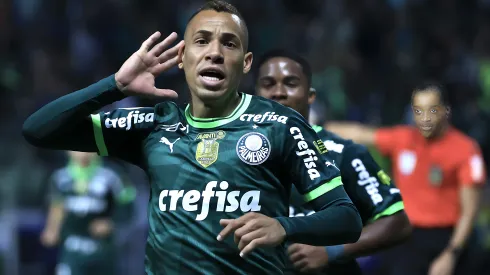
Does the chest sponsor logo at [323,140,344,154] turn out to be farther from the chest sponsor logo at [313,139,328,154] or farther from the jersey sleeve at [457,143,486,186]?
the jersey sleeve at [457,143,486,186]

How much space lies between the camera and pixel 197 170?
12.6ft

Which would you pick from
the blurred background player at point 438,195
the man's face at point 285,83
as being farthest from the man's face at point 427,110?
the blurred background player at point 438,195

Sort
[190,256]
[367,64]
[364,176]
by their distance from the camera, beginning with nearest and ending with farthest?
[190,256] < [364,176] < [367,64]

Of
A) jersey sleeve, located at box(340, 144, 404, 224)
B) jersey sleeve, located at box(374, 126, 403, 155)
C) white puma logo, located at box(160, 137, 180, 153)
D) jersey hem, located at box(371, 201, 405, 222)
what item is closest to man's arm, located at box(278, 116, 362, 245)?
white puma logo, located at box(160, 137, 180, 153)

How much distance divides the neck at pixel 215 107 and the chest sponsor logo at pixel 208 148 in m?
0.12

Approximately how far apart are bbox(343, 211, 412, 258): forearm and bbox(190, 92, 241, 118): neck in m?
1.27

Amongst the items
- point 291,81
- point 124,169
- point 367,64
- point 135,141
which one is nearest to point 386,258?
point 367,64

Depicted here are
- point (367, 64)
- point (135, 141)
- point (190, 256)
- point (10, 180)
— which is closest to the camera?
point (190, 256)

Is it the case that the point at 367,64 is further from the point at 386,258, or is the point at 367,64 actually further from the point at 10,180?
the point at 10,180

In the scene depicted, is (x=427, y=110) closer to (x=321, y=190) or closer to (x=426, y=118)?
(x=426, y=118)

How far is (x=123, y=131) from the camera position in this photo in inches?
161

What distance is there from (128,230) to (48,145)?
752cm

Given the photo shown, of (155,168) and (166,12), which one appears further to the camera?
(166,12)

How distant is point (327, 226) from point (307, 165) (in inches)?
11.0
